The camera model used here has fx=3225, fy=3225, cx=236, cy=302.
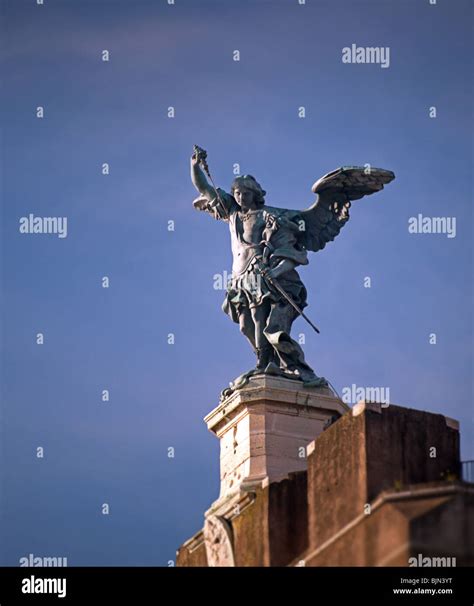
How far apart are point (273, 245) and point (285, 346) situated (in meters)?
2.24

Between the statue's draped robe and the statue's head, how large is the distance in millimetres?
202

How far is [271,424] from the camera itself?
196 ft

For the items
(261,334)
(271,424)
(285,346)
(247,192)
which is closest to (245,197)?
(247,192)

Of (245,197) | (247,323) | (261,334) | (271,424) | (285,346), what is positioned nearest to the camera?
(271,424)

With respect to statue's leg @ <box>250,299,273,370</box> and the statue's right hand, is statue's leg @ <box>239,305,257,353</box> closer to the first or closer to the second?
statue's leg @ <box>250,299,273,370</box>

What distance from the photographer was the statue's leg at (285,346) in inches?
2392

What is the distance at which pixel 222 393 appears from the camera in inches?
2399

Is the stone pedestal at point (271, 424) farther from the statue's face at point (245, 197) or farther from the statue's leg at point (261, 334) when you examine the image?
the statue's face at point (245, 197)

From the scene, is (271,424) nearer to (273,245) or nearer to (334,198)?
(273,245)

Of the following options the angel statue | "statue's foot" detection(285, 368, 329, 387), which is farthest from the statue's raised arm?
"statue's foot" detection(285, 368, 329, 387)

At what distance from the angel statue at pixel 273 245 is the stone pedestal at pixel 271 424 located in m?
0.37

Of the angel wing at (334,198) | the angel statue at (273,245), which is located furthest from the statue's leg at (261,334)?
the angel wing at (334,198)

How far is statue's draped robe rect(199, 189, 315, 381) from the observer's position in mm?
60875

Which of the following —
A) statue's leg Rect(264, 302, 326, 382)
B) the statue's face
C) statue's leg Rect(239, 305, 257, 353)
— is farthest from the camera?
the statue's face
